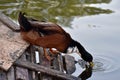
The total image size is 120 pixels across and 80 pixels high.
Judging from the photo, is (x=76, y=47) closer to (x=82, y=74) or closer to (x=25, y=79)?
(x=82, y=74)

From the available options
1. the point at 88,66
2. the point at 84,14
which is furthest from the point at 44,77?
the point at 84,14

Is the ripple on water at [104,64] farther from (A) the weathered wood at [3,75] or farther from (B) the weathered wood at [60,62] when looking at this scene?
(A) the weathered wood at [3,75]

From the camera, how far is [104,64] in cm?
564

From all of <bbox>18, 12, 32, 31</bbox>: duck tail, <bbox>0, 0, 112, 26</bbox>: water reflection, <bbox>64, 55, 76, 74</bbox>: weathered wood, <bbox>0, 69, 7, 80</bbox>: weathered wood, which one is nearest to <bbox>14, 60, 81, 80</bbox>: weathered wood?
<bbox>0, 69, 7, 80</bbox>: weathered wood

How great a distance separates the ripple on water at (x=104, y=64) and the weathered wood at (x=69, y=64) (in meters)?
0.32

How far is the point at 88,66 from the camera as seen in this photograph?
213 inches

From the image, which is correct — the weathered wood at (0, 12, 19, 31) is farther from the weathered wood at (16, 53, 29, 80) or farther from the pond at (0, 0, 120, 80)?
the pond at (0, 0, 120, 80)

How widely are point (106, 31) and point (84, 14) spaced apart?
1.25 m

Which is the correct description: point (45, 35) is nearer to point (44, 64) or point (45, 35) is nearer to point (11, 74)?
point (44, 64)

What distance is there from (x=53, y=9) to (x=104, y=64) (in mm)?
2917

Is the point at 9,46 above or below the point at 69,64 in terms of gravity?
above

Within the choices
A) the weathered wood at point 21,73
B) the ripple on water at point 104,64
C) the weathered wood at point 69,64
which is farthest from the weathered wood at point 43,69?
the ripple on water at point 104,64

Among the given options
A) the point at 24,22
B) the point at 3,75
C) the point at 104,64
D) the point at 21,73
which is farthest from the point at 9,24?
the point at 104,64

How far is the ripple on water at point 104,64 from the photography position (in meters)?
5.49
